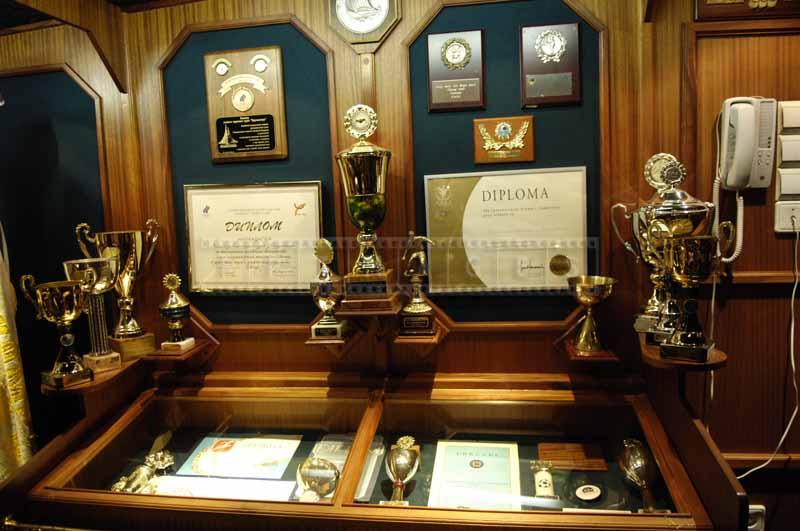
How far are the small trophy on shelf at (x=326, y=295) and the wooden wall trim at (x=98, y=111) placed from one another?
2.85 feet

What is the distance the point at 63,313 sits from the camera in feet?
5.29

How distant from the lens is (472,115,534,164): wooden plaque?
177 cm

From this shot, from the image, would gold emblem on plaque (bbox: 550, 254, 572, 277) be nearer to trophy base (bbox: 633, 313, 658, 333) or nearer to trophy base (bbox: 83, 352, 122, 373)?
trophy base (bbox: 633, 313, 658, 333)

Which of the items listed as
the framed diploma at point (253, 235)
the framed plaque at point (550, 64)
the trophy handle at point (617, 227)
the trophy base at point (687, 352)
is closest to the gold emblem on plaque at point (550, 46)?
the framed plaque at point (550, 64)

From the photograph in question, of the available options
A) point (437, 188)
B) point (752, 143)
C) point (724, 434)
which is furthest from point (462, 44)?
point (724, 434)

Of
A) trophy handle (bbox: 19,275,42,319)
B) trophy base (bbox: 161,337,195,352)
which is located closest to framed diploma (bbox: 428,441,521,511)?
trophy base (bbox: 161,337,195,352)

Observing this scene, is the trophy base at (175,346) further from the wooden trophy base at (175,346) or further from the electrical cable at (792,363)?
the electrical cable at (792,363)

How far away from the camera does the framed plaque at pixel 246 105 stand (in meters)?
1.89

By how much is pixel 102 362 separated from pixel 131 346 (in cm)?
13

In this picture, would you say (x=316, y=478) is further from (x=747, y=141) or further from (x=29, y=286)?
(x=747, y=141)

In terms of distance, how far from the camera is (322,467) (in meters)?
1.55

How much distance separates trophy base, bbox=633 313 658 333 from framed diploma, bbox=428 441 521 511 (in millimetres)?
538

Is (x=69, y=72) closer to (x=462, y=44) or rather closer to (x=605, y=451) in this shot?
(x=462, y=44)

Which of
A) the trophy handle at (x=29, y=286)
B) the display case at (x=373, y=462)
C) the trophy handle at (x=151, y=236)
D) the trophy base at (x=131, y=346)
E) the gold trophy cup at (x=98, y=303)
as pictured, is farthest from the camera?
the trophy handle at (x=151, y=236)
